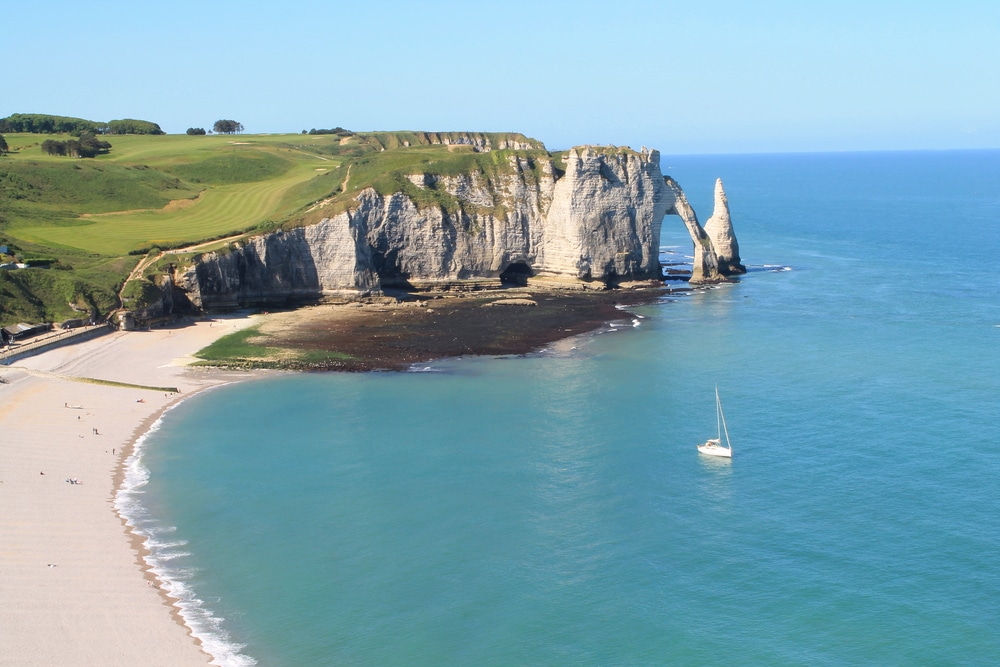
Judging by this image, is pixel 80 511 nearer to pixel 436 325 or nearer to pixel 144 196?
pixel 436 325

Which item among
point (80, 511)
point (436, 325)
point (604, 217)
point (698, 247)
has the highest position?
point (604, 217)

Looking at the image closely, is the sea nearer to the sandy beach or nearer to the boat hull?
the boat hull

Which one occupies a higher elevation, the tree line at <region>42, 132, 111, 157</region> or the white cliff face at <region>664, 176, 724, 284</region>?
the tree line at <region>42, 132, 111, 157</region>

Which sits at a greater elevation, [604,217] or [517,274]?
[604,217]

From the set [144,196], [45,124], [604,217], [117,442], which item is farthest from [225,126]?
[117,442]

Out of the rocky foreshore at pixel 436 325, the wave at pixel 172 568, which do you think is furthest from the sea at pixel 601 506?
the rocky foreshore at pixel 436 325

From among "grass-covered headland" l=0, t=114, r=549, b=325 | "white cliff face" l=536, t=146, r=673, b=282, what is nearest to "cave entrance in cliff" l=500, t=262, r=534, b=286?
"white cliff face" l=536, t=146, r=673, b=282

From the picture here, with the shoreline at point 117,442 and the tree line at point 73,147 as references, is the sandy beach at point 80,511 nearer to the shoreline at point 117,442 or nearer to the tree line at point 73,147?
the shoreline at point 117,442
